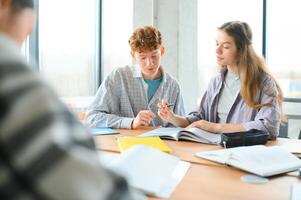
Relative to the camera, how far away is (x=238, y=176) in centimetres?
125

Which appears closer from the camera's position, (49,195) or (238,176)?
(49,195)

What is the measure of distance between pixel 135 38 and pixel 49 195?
80.2 inches

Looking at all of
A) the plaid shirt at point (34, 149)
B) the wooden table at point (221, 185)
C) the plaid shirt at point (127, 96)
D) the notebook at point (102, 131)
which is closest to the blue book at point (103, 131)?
the notebook at point (102, 131)

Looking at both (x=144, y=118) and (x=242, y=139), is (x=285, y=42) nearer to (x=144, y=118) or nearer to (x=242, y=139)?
(x=144, y=118)

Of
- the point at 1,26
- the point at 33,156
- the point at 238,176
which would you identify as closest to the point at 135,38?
the point at 238,176

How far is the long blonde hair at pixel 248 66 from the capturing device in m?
2.06

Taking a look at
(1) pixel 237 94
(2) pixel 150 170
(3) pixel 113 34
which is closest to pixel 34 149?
(2) pixel 150 170

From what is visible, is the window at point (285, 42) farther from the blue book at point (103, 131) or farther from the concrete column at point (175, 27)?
the blue book at point (103, 131)

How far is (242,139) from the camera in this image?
166 cm

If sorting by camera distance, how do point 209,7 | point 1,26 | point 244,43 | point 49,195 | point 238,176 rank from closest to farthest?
point 49,195 → point 1,26 → point 238,176 → point 244,43 → point 209,7

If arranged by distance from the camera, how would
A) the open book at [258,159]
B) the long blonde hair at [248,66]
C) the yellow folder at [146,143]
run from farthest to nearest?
the long blonde hair at [248,66], the yellow folder at [146,143], the open book at [258,159]

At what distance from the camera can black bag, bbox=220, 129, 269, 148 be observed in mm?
1655

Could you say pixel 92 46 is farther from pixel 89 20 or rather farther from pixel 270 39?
pixel 270 39

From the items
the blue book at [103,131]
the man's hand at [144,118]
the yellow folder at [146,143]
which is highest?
the man's hand at [144,118]
